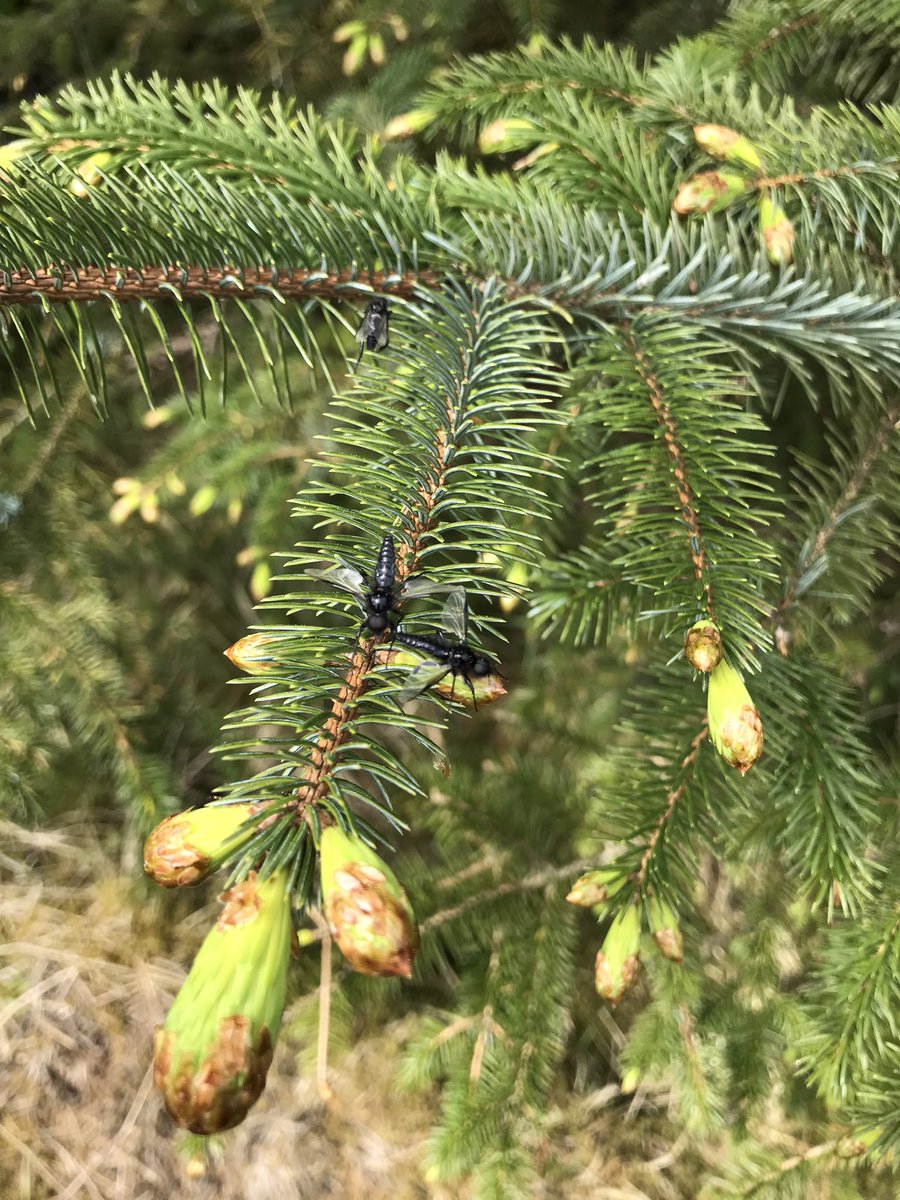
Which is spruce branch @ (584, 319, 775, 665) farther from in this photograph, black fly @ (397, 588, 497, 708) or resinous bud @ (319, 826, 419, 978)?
resinous bud @ (319, 826, 419, 978)

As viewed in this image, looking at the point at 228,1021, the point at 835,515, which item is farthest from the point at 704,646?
the point at 835,515

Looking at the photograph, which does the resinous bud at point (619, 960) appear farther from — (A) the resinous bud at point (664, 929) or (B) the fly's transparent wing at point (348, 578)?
(B) the fly's transparent wing at point (348, 578)

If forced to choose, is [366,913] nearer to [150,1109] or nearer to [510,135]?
[510,135]

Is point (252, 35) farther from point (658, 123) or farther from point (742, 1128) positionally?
point (742, 1128)

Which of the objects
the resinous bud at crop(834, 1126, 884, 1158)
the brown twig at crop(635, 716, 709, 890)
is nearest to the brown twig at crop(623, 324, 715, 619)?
the brown twig at crop(635, 716, 709, 890)

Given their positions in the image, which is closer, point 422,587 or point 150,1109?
point 422,587

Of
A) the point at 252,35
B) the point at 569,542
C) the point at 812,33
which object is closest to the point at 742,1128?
the point at 569,542
